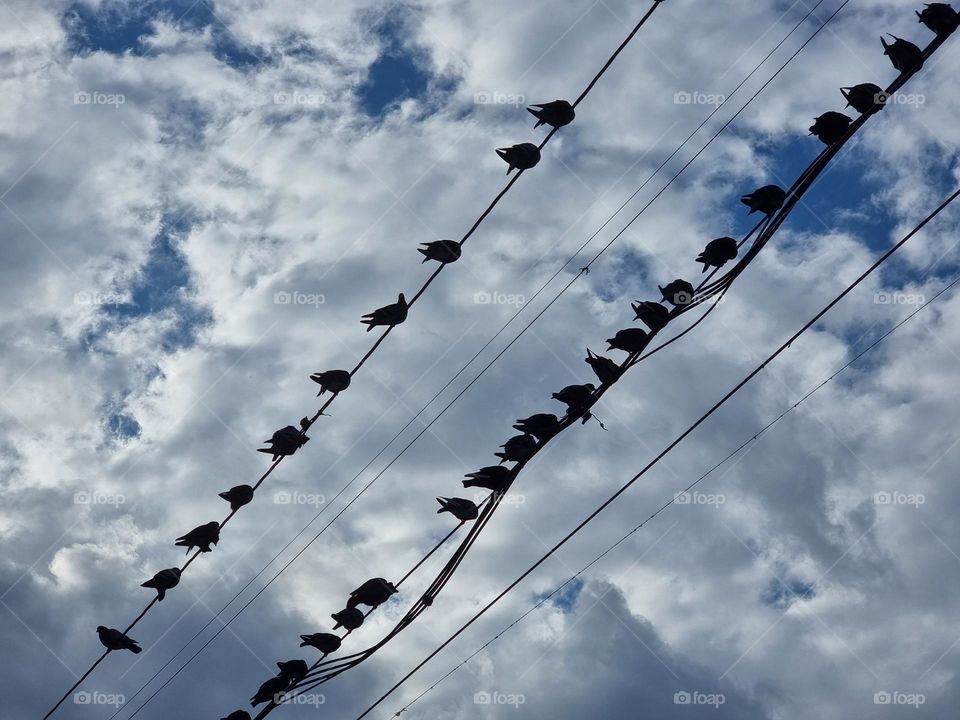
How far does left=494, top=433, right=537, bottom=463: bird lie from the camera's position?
37.1 feet

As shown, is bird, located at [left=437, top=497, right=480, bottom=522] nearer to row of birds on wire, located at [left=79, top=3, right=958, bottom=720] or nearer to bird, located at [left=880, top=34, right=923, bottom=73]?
row of birds on wire, located at [left=79, top=3, right=958, bottom=720]

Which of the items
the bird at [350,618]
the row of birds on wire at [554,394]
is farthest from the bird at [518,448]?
the bird at [350,618]

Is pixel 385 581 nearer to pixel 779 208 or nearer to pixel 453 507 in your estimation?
pixel 453 507

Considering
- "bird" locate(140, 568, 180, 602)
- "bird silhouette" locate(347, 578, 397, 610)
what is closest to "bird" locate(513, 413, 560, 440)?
"bird silhouette" locate(347, 578, 397, 610)

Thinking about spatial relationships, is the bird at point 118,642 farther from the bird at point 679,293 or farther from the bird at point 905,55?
the bird at point 905,55

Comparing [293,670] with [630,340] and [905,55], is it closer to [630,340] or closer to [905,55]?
[630,340]

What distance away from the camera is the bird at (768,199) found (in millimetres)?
10625

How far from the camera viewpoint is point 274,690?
39.8 feet

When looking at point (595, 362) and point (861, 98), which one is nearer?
point (861, 98)

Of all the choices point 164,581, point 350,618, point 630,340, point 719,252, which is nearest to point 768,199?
point 719,252

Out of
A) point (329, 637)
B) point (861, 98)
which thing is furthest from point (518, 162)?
→ point (329, 637)

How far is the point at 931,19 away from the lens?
9.64m

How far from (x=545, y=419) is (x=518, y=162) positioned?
3.03 meters

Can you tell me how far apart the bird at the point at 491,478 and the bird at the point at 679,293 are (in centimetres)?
281
